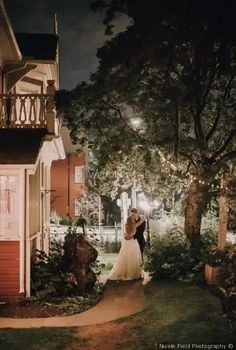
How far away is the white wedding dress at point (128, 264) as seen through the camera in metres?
14.1

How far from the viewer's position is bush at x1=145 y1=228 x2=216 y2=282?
13.2 meters

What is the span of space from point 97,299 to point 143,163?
4383 mm

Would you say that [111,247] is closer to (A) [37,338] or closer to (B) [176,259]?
(B) [176,259]

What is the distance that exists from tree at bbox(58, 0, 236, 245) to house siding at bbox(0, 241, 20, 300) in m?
4.22

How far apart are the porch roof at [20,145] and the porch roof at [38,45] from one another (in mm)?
3822

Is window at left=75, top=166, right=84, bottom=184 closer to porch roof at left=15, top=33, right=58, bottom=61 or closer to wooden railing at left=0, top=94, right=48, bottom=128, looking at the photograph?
porch roof at left=15, top=33, right=58, bottom=61

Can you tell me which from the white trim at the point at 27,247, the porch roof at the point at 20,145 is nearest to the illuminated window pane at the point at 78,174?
the porch roof at the point at 20,145

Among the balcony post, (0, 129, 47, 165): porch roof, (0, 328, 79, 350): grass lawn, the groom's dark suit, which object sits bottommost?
(0, 328, 79, 350): grass lawn

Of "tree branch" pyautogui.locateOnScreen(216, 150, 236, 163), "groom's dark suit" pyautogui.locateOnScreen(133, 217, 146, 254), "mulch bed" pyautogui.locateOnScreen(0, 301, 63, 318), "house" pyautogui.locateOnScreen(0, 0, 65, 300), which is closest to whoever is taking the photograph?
"mulch bed" pyautogui.locateOnScreen(0, 301, 63, 318)

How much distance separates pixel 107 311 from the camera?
10.6 metres

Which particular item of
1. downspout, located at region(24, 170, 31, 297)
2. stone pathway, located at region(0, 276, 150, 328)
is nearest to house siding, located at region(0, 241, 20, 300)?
downspout, located at region(24, 170, 31, 297)

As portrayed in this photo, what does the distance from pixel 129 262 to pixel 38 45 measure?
753 cm

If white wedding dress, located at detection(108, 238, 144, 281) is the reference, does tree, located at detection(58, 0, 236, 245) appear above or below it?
above

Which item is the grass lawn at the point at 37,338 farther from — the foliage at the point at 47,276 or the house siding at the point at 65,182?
the house siding at the point at 65,182
